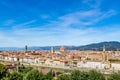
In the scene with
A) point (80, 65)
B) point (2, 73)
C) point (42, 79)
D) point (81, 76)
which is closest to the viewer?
point (2, 73)

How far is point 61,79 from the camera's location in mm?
18562

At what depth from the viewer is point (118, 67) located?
41.5 meters

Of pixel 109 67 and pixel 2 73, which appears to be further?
pixel 109 67

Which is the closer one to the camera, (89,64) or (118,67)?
(118,67)

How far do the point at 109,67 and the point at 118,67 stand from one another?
1563 millimetres

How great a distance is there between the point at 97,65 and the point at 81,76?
24.8 m

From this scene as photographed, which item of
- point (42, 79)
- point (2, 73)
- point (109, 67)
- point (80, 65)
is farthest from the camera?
point (80, 65)

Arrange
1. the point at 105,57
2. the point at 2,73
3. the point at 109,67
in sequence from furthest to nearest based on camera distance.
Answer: the point at 105,57
the point at 109,67
the point at 2,73

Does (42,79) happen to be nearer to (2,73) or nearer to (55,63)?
(2,73)

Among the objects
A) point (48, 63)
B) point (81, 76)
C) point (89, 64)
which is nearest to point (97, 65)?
point (89, 64)

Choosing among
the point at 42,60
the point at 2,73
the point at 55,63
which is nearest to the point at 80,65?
the point at 55,63

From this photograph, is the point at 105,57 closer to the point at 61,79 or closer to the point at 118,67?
the point at 118,67

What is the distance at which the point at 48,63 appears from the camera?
4806 centimetres

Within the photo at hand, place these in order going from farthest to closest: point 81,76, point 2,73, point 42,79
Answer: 1. point 81,76
2. point 42,79
3. point 2,73
